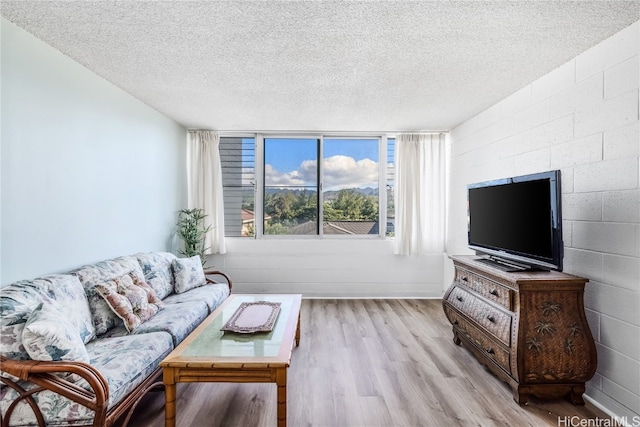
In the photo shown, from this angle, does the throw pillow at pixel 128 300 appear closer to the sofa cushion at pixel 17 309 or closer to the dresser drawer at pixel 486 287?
the sofa cushion at pixel 17 309

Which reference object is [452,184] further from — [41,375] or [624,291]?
[41,375]

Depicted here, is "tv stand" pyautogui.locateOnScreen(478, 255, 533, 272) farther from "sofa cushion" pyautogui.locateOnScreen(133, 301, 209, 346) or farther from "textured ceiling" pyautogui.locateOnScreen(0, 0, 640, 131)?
"sofa cushion" pyautogui.locateOnScreen(133, 301, 209, 346)

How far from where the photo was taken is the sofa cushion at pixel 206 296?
322 cm

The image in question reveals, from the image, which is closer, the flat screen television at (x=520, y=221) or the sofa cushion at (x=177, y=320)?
the flat screen television at (x=520, y=221)

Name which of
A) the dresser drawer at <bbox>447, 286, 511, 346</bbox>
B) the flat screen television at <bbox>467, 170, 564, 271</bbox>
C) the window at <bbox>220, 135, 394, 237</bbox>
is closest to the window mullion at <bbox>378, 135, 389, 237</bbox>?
the window at <bbox>220, 135, 394, 237</bbox>

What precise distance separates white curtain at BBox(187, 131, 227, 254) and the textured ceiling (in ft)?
4.16

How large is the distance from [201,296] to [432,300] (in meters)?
3.32

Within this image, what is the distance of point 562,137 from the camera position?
2.58 meters

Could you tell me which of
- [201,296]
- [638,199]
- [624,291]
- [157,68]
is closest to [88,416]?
[201,296]

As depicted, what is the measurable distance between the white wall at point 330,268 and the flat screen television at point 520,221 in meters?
1.75

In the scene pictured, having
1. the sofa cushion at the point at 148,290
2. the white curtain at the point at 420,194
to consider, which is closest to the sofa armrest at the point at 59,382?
the sofa cushion at the point at 148,290

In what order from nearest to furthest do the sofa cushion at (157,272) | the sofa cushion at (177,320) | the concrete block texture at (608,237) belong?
the concrete block texture at (608,237) < the sofa cushion at (177,320) < the sofa cushion at (157,272)

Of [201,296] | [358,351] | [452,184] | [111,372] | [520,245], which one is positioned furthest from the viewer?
[452,184]

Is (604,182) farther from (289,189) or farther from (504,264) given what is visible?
(289,189)
